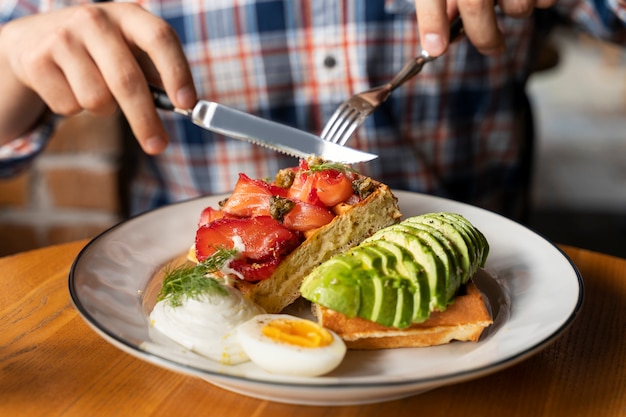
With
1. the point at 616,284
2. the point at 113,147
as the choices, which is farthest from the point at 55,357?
the point at 113,147

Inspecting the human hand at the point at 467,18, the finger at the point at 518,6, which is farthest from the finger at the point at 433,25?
the finger at the point at 518,6

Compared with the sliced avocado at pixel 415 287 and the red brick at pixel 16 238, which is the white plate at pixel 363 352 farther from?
the red brick at pixel 16 238

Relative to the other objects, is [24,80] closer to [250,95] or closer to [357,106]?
[250,95]

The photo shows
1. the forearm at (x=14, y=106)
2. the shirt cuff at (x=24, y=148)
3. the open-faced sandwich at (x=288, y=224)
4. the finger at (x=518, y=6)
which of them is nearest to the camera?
the open-faced sandwich at (x=288, y=224)

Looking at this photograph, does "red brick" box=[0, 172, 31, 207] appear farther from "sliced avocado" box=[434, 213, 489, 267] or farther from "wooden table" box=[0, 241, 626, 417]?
"sliced avocado" box=[434, 213, 489, 267]

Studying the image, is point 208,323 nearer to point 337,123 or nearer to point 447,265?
point 447,265

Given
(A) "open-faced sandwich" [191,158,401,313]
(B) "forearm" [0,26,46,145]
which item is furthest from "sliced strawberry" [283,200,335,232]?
(B) "forearm" [0,26,46,145]

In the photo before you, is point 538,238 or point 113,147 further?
point 113,147
